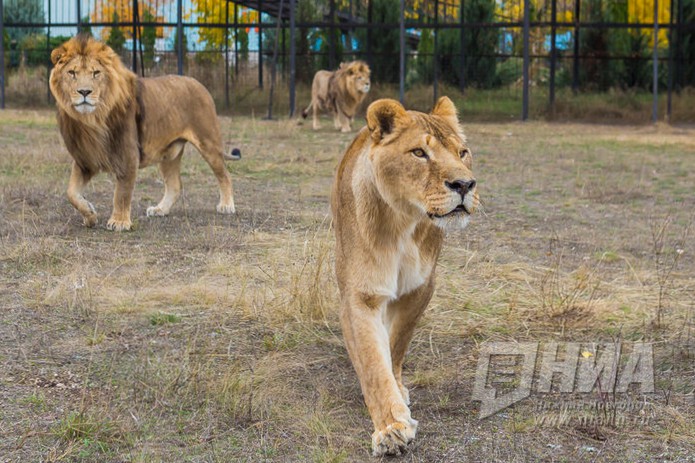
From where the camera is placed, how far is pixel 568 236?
A: 8.56 meters

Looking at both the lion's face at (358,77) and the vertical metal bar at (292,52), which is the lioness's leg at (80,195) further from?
the vertical metal bar at (292,52)

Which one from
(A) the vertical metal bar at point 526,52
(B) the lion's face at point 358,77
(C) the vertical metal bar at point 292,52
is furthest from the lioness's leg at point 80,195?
(A) the vertical metal bar at point 526,52

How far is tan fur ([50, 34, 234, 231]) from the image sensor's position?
26.9ft

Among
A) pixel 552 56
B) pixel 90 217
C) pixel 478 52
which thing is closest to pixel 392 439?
pixel 90 217

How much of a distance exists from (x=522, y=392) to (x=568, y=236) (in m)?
4.06

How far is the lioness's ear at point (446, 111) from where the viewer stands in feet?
14.4

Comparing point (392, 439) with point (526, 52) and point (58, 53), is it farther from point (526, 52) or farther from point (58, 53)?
point (526, 52)

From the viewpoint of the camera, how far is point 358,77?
20.3 m

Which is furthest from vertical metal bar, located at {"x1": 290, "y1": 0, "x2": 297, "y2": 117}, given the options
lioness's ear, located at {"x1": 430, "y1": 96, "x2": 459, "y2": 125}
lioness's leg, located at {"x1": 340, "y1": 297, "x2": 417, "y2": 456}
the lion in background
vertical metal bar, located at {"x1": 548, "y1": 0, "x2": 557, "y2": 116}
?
lioness's leg, located at {"x1": 340, "y1": 297, "x2": 417, "y2": 456}

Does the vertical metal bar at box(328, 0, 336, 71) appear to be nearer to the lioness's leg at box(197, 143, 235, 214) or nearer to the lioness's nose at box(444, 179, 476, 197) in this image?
the lioness's leg at box(197, 143, 235, 214)

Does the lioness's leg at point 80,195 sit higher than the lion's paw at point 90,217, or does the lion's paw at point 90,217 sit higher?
the lioness's leg at point 80,195

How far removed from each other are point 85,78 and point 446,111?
4.43m

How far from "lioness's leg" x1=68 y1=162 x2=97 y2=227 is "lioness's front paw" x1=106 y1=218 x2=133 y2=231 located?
13cm

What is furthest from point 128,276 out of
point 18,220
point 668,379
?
point 668,379
